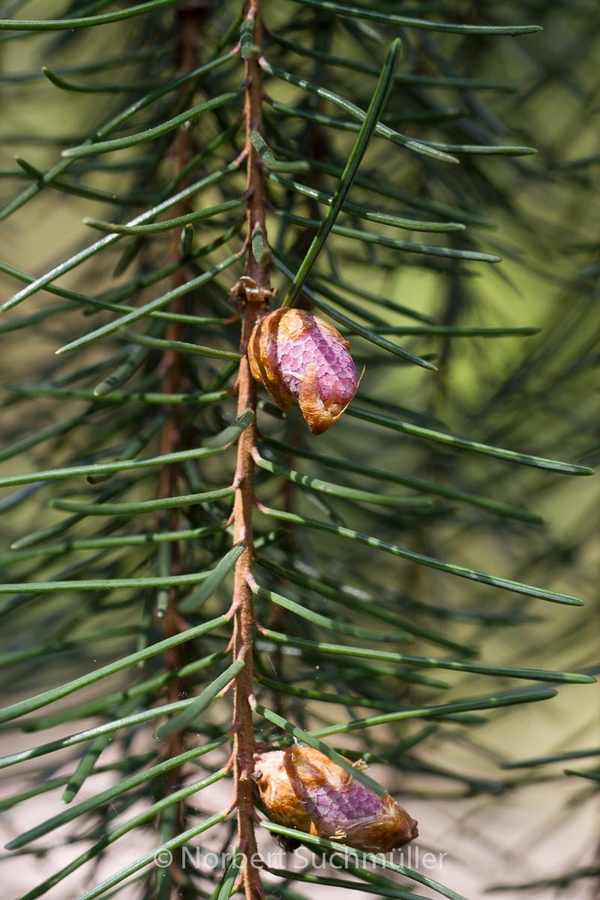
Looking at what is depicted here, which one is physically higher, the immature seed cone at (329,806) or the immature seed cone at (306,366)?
the immature seed cone at (306,366)

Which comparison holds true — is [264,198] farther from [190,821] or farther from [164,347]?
[190,821]

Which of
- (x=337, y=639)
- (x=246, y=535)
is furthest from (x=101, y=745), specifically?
(x=337, y=639)

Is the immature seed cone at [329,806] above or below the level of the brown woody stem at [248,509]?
below

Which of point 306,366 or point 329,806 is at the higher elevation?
point 306,366

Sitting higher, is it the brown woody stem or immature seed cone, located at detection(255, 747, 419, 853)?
the brown woody stem
